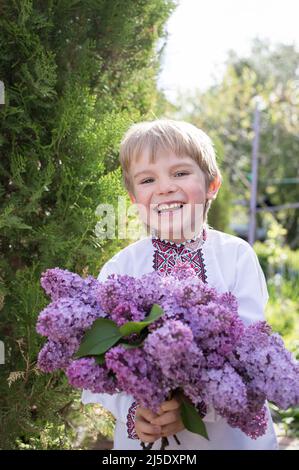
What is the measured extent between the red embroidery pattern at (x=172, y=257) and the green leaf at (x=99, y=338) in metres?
0.58

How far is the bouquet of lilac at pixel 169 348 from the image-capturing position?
4.85ft

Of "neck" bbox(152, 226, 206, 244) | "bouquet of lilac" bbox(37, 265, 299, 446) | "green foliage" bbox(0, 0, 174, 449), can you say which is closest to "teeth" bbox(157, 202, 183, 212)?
"neck" bbox(152, 226, 206, 244)

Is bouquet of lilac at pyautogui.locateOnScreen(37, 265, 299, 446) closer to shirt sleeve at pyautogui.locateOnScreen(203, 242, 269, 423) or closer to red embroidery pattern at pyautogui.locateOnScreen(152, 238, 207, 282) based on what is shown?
shirt sleeve at pyautogui.locateOnScreen(203, 242, 269, 423)

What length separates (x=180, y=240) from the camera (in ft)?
7.33

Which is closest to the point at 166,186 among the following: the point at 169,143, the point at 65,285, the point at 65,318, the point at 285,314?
the point at 169,143

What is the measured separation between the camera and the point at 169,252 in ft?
7.27

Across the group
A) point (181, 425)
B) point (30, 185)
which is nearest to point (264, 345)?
point (181, 425)

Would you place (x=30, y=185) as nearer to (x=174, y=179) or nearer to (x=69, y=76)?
(x=69, y=76)

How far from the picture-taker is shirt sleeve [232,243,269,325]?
201cm

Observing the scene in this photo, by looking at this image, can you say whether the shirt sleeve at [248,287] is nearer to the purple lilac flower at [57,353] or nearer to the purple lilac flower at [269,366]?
the purple lilac flower at [269,366]

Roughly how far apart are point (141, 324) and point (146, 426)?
373 millimetres

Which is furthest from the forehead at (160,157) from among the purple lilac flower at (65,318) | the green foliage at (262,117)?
the green foliage at (262,117)

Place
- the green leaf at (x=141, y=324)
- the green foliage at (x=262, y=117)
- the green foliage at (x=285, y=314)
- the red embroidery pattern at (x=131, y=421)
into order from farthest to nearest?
the green foliage at (x=262, y=117), the green foliage at (x=285, y=314), the red embroidery pattern at (x=131, y=421), the green leaf at (x=141, y=324)

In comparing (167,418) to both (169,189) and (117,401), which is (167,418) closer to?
(117,401)
